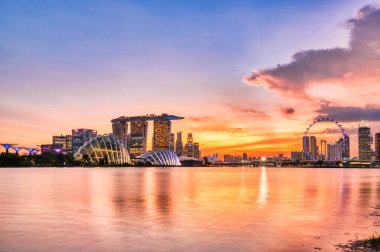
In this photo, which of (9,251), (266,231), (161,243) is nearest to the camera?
(9,251)

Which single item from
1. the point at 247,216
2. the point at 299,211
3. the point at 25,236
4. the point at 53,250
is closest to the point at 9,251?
the point at 53,250

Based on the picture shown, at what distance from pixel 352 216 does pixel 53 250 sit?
68.4ft

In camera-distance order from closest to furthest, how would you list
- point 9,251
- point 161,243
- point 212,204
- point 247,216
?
point 9,251, point 161,243, point 247,216, point 212,204

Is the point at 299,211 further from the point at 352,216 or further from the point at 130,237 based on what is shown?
the point at 130,237

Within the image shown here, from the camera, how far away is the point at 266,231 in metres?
24.0

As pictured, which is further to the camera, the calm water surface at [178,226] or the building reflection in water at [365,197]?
the building reflection in water at [365,197]

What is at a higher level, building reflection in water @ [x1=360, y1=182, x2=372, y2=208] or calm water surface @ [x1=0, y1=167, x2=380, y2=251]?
calm water surface @ [x1=0, y1=167, x2=380, y2=251]

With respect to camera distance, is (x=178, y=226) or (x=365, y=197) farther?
(x=365, y=197)

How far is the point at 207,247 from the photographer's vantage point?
753 inches

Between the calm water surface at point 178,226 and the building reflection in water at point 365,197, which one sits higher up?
the calm water surface at point 178,226

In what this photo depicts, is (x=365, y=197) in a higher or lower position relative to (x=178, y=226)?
lower

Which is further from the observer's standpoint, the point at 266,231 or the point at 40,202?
the point at 40,202

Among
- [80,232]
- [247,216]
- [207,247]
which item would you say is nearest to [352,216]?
[247,216]

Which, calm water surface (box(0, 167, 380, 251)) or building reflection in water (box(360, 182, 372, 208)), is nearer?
calm water surface (box(0, 167, 380, 251))
